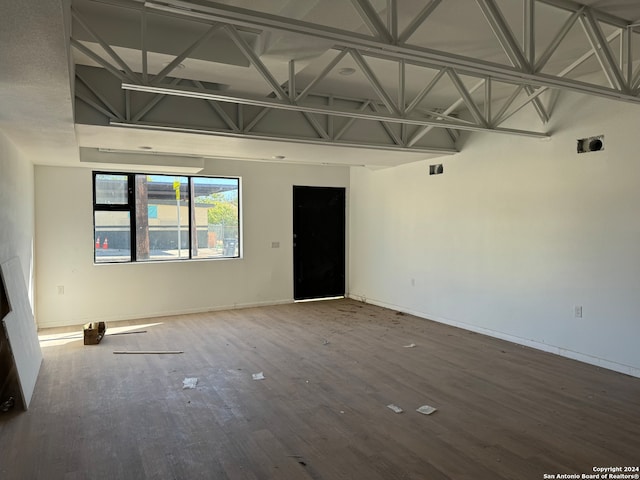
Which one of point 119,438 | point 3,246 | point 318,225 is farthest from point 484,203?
point 3,246

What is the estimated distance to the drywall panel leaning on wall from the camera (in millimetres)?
3789

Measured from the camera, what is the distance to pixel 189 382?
13.9 ft

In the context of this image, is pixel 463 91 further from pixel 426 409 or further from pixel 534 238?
pixel 426 409

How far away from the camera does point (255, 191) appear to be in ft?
26.2

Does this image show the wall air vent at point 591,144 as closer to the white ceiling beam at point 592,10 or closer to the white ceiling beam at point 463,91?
the white ceiling beam at point 463,91

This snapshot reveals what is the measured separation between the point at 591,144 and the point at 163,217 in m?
5.99

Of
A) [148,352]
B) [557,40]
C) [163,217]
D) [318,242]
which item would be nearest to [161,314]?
[163,217]

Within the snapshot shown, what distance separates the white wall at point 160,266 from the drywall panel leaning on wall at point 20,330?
182cm

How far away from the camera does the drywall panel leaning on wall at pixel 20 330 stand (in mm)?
3789

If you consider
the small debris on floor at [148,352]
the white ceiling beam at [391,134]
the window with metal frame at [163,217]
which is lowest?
the small debris on floor at [148,352]

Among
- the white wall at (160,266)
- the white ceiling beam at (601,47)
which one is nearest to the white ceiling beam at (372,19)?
the white ceiling beam at (601,47)

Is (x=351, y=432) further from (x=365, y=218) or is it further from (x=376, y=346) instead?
(x=365, y=218)

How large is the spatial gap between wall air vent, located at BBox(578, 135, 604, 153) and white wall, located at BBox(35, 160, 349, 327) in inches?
183

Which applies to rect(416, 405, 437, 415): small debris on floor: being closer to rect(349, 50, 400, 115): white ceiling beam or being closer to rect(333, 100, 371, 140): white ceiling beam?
rect(349, 50, 400, 115): white ceiling beam
